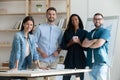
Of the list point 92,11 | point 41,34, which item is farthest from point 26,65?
point 92,11

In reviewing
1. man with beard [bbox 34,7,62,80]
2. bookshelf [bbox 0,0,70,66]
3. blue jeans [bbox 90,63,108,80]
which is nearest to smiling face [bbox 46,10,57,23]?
man with beard [bbox 34,7,62,80]

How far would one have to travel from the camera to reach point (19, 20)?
6398 millimetres

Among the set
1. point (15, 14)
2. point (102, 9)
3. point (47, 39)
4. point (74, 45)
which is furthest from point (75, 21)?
point (15, 14)

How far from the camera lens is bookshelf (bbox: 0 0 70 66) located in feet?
20.3

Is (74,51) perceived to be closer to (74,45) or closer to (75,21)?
(74,45)

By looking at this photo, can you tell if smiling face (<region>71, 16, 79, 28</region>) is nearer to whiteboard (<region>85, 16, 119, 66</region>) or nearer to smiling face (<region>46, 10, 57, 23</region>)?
smiling face (<region>46, 10, 57, 23</region>)

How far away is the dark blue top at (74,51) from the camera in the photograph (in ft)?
14.8

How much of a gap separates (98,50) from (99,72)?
1.13 feet

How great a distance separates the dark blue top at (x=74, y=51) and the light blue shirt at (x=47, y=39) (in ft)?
0.49

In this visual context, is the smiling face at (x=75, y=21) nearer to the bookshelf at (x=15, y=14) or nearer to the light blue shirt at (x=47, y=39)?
the light blue shirt at (x=47, y=39)

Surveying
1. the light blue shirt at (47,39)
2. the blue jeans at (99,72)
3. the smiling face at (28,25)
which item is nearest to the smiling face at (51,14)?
the light blue shirt at (47,39)

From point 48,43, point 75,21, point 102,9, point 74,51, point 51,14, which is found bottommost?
point 74,51

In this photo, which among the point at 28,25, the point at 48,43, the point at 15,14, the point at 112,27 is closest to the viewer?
the point at 28,25

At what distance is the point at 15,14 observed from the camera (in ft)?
21.0
